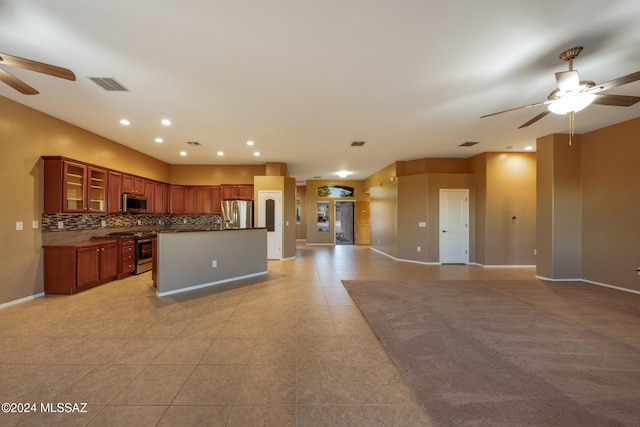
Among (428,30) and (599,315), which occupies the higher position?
(428,30)

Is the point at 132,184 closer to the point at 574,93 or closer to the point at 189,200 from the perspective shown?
the point at 189,200

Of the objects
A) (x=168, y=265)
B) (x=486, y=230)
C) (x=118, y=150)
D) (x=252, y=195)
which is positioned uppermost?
(x=118, y=150)

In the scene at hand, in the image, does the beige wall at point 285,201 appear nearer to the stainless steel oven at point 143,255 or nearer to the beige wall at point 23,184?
the stainless steel oven at point 143,255

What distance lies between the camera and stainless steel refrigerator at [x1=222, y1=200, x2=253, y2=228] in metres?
7.43

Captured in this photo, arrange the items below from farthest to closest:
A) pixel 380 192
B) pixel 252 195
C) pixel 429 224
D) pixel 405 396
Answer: pixel 380 192 → pixel 252 195 → pixel 429 224 → pixel 405 396

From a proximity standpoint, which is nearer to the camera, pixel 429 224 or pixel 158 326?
pixel 158 326

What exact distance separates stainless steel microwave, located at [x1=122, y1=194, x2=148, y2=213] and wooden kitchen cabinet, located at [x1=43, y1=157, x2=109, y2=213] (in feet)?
1.46

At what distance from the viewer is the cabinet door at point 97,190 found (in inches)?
193

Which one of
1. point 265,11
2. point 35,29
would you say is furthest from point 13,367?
point 265,11

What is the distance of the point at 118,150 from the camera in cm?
586

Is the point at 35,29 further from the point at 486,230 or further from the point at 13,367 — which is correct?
the point at 486,230

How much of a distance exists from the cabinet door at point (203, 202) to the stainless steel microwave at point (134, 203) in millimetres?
1549

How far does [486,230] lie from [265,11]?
22.9 ft

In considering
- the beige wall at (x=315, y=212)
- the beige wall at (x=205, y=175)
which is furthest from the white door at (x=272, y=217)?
the beige wall at (x=315, y=212)
